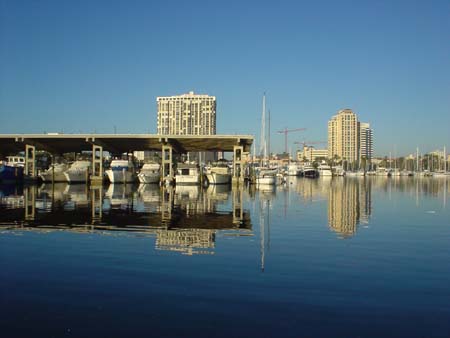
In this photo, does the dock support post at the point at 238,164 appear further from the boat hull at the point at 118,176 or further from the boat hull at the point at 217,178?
the boat hull at the point at 118,176

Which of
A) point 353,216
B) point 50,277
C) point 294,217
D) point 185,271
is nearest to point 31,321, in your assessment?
point 50,277

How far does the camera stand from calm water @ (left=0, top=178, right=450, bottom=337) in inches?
319

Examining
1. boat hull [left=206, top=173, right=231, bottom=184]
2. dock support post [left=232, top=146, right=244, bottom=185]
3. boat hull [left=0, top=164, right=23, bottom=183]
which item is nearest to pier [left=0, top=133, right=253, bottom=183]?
dock support post [left=232, top=146, right=244, bottom=185]

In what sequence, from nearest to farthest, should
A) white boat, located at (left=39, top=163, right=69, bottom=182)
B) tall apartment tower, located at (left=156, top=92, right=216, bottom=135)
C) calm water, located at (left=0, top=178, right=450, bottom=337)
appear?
calm water, located at (left=0, top=178, right=450, bottom=337)
white boat, located at (left=39, top=163, right=69, bottom=182)
tall apartment tower, located at (left=156, top=92, right=216, bottom=135)

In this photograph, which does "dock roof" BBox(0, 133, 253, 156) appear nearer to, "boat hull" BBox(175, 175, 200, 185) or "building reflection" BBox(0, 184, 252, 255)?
"boat hull" BBox(175, 175, 200, 185)

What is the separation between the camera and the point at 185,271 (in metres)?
→ 12.2

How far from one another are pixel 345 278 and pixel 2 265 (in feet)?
29.5

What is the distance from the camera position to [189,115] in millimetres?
159750

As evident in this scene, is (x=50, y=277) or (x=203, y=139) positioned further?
(x=203, y=139)

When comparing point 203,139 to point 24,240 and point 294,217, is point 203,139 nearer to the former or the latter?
point 294,217

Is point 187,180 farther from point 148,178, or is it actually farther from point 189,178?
point 148,178

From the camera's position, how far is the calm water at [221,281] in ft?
26.6

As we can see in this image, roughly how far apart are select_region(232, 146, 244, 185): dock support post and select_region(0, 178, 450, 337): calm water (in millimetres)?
52790

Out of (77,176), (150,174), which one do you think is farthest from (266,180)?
(77,176)
